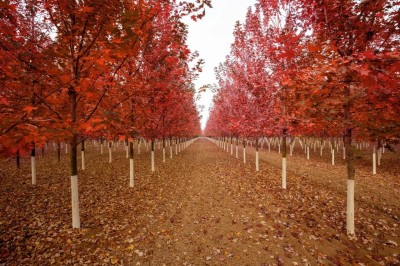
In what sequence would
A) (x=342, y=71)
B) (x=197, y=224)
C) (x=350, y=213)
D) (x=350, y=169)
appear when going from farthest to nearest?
(x=197, y=224) < (x=350, y=169) < (x=350, y=213) < (x=342, y=71)

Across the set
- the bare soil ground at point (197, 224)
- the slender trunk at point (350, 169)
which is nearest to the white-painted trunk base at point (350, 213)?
the slender trunk at point (350, 169)

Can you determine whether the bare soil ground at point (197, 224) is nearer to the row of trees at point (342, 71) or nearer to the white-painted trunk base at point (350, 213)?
the white-painted trunk base at point (350, 213)

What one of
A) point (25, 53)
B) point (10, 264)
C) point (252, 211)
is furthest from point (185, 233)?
point (25, 53)

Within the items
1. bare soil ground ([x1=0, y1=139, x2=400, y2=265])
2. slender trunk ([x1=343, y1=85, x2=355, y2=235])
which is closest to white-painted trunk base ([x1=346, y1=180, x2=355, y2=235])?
slender trunk ([x1=343, y1=85, x2=355, y2=235])

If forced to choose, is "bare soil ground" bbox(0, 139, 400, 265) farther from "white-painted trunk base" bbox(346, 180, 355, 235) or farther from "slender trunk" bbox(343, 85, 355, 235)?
"slender trunk" bbox(343, 85, 355, 235)

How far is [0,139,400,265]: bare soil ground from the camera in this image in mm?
4992

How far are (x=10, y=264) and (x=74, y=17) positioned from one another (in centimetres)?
627

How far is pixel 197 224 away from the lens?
22.1ft

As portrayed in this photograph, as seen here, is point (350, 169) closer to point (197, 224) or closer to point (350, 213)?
point (350, 213)

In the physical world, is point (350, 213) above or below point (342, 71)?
below

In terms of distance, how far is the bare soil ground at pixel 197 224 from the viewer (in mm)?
4992

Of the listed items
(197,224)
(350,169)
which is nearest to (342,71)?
(350,169)

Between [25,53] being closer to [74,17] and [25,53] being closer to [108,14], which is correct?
[74,17]

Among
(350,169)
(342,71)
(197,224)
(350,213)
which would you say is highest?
(342,71)
